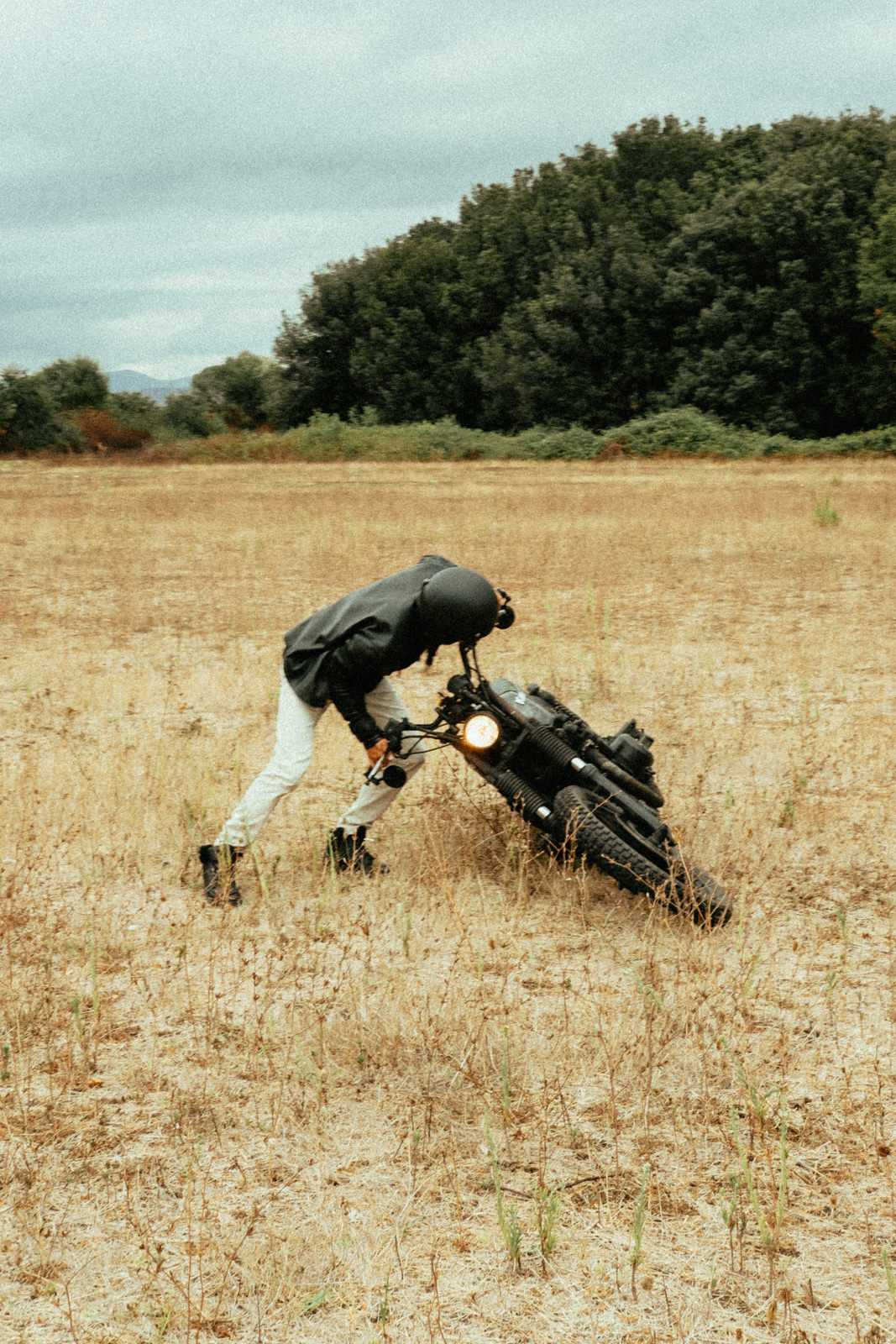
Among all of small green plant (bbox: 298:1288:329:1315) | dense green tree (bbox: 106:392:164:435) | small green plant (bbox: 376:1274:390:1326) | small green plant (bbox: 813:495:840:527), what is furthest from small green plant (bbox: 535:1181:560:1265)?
dense green tree (bbox: 106:392:164:435)

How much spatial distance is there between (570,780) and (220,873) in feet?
5.94

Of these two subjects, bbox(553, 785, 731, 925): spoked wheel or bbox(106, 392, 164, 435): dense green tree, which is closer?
bbox(553, 785, 731, 925): spoked wheel

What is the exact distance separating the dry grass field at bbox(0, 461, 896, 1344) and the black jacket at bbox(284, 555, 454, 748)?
3.35 feet

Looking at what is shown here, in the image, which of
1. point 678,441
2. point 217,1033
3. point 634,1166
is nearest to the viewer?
point 634,1166

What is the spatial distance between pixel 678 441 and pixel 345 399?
90.4 ft

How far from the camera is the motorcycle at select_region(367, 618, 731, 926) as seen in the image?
617cm

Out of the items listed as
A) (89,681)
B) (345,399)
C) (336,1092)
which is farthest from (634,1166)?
(345,399)

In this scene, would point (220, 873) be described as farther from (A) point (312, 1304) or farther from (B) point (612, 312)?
(B) point (612, 312)

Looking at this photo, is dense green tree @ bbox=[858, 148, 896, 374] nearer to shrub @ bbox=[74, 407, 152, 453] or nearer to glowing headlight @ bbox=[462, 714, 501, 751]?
shrub @ bbox=[74, 407, 152, 453]

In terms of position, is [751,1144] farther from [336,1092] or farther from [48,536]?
[48,536]

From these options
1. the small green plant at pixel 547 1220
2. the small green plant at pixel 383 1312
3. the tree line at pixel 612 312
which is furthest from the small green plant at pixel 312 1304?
the tree line at pixel 612 312

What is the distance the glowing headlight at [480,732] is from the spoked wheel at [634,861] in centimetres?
46

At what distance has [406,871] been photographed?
7.00 metres

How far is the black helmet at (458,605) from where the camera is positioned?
602 centimetres
